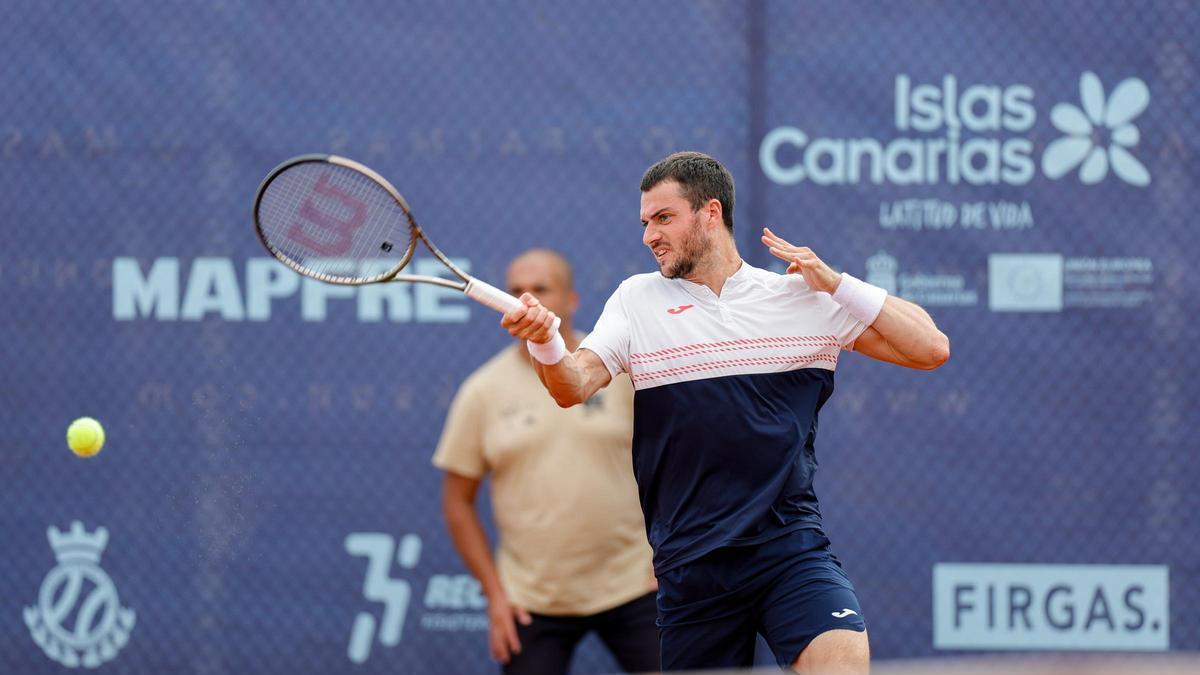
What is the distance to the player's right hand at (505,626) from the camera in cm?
441

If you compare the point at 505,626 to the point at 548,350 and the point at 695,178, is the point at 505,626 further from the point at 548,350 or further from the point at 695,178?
the point at 695,178

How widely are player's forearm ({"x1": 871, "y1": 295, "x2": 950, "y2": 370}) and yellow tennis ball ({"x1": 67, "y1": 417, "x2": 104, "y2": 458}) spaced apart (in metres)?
2.48

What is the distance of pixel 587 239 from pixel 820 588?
1850 mm

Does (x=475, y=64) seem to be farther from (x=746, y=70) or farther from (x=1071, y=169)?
(x=1071, y=169)

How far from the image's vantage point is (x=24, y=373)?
508cm

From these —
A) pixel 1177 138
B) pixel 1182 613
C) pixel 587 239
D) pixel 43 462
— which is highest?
pixel 1177 138

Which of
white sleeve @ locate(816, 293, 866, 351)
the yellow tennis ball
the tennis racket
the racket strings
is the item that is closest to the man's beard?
white sleeve @ locate(816, 293, 866, 351)

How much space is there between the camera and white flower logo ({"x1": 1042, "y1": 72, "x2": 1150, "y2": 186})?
4.82m

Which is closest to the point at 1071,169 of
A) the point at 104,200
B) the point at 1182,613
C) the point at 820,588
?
the point at 1182,613

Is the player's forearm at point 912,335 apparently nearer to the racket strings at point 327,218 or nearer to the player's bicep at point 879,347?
the player's bicep at point 879,347

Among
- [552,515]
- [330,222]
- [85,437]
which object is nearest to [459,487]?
[552,515]

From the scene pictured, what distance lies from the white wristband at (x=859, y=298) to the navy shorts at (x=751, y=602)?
52 cm

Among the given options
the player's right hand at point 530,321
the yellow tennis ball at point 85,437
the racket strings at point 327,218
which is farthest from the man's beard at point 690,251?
the yellow tennis ball at point 85,437

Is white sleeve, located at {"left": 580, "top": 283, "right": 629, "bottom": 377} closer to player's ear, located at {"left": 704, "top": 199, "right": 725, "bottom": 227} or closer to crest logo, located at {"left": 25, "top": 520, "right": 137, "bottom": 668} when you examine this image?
player's ear, located at {"left": 704, "top": 199, "right": 725, "bottom": 227}
